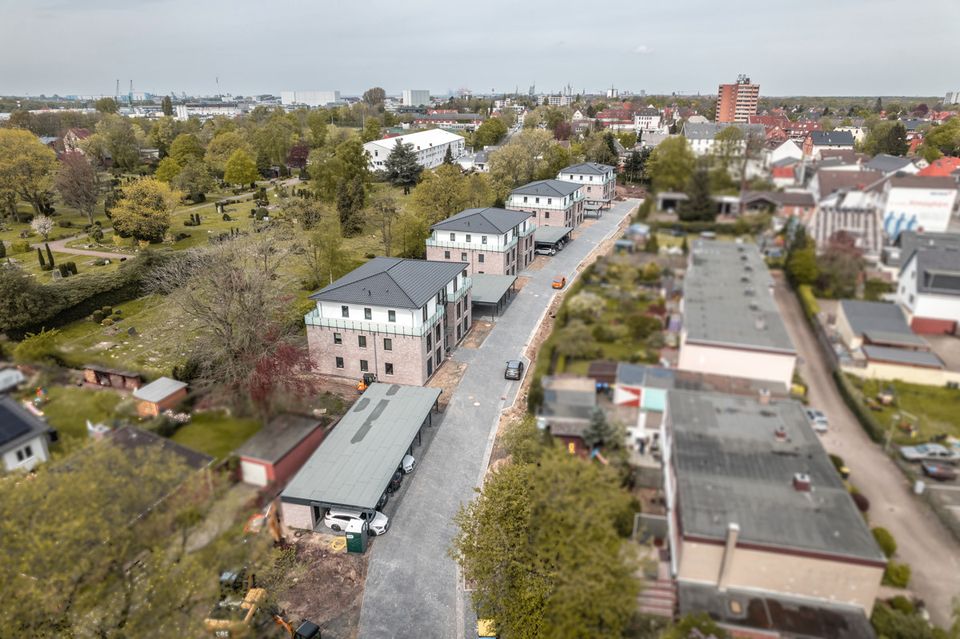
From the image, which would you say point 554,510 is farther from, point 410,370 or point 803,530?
point 410,370

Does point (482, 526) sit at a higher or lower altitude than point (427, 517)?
higher

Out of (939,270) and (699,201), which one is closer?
(939,270)

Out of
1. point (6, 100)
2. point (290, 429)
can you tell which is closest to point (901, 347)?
point (290, 429)

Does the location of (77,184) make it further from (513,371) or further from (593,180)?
(593,180)

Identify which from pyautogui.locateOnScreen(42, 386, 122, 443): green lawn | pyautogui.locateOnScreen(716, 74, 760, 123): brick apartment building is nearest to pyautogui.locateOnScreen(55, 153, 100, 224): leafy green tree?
pyautogui.locateOnScreen(42, 386, 122, 443): green lawn

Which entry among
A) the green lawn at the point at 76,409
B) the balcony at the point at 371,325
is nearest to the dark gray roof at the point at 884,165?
the green lawn at the point at 76,409

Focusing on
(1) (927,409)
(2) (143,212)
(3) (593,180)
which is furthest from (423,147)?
(1) (927,409)
